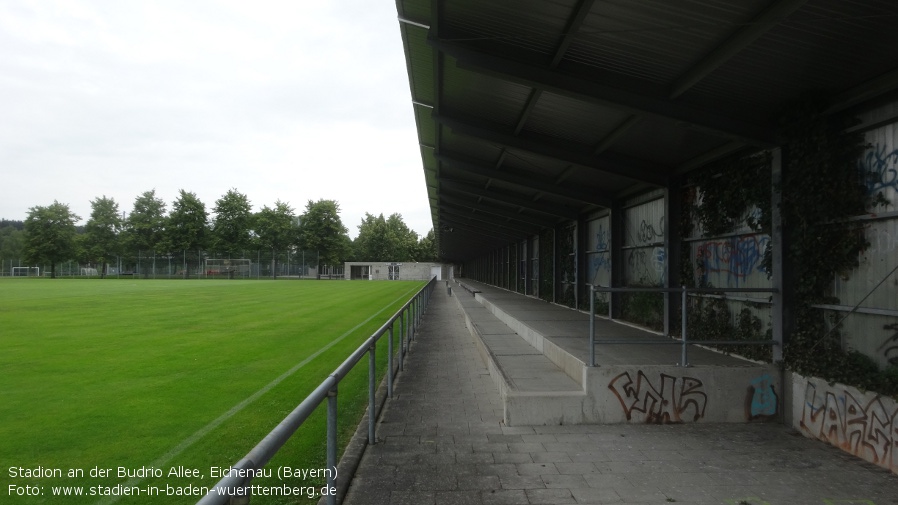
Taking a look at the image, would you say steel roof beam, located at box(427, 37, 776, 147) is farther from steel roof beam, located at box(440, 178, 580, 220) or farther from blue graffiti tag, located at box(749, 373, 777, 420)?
steel roof beam, located at box(440, 178, 580, 220)

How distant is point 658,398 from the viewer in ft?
20.8

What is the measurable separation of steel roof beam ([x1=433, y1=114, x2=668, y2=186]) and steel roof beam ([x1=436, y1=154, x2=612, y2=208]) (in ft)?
10.1

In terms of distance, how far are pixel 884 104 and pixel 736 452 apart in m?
3.51

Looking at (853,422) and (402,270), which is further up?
(402,270)

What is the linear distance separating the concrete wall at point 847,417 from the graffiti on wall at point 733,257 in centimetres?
176

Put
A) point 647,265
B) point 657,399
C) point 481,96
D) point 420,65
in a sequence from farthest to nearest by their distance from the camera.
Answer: point 647,265 → point 481,96 → point 420,65 → point 657,399

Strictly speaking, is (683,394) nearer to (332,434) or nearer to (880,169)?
(880,169)

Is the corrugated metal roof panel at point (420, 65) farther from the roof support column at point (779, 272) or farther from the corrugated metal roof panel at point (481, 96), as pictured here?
the roof support column at point (779, 272)

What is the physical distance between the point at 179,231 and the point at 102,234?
1022cm

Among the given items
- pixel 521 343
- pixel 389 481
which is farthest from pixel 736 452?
pixel 521 343

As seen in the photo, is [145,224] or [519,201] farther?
[145,224]

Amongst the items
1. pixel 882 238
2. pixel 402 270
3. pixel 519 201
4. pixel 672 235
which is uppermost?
pixel 519 201

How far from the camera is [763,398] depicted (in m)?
6.38

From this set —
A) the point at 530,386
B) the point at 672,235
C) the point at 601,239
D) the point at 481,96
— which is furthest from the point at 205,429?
the point at 601,239
